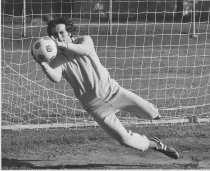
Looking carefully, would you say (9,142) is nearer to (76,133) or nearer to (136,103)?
(76,133)

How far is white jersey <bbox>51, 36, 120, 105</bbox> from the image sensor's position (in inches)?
233

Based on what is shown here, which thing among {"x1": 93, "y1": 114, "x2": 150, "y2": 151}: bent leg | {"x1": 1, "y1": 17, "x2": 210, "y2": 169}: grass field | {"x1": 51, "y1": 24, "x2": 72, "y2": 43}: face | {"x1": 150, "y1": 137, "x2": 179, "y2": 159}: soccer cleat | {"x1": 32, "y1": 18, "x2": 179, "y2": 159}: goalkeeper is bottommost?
{"x1": 1, "y1": 17, "x2": 210, "y2": 169}: grass field

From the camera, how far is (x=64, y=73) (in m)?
5.97

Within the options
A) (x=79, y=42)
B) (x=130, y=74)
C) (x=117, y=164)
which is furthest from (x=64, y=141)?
(x=130, y=74)

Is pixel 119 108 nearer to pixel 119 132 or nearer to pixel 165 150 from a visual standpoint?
pixel 119 132

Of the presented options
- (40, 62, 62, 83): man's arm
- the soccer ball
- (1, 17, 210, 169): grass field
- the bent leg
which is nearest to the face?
the soccer ball

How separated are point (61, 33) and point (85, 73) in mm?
484

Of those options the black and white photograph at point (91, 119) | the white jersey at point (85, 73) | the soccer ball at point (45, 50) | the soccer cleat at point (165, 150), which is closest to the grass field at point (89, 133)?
the black and white photograph at point (91, 119)

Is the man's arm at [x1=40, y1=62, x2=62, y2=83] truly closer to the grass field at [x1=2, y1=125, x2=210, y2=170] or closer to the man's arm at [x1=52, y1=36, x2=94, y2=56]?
the man's arm at [x1=52, y1=36, x2=94, y2=56]

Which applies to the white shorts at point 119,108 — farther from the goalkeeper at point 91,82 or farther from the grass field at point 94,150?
the grass field at point 94,150

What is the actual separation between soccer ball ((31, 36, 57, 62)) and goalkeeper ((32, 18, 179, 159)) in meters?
0.07

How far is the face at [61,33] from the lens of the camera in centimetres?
579

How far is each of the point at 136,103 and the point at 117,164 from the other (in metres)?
0.77

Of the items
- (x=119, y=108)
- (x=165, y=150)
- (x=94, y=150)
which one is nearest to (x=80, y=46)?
(x=119, y=108)
